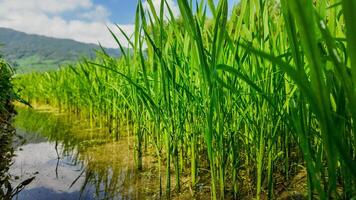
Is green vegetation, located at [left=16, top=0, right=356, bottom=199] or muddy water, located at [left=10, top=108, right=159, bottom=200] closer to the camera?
green vegetation, located at [left=16, top=0, right=356, bottom=199]

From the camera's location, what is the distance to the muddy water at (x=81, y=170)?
1913 millimetres

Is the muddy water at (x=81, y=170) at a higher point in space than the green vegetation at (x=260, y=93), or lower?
lower

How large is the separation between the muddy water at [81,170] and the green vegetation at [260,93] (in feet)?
0.67

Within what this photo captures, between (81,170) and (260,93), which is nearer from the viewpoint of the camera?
(260,93)

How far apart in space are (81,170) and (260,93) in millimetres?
1765

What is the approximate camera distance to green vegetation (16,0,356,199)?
0.59 meters

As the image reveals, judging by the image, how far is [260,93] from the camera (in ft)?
3.13

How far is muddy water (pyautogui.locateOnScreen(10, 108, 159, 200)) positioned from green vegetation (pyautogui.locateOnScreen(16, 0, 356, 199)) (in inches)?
8.0

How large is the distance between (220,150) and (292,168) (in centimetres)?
71

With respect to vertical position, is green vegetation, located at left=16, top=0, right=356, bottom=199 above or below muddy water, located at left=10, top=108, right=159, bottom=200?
above

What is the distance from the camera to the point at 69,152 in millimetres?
3064

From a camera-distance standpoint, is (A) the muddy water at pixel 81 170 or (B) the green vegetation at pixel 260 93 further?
(A) the muddy water at pixel 81 170

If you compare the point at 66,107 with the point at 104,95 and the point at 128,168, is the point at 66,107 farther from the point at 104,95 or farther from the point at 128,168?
the point at 128,168

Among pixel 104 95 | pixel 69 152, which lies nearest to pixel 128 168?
pixel 69 152
